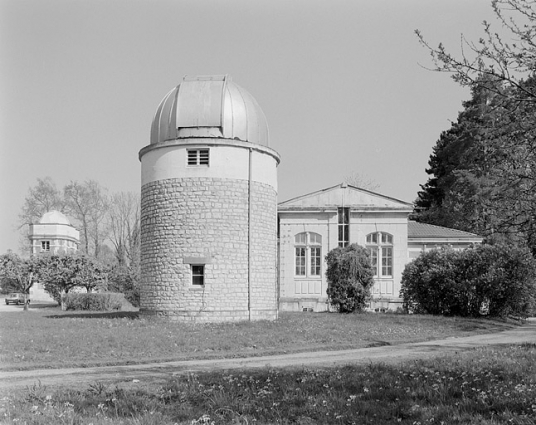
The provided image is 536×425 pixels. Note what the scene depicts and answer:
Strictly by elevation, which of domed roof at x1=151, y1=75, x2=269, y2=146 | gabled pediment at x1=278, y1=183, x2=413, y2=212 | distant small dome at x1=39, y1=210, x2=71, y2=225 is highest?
domed roof at x1=151, y1=75, x2=269, y2=146

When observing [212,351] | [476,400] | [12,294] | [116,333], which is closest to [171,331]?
[116,333]

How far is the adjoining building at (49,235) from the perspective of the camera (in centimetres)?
6450

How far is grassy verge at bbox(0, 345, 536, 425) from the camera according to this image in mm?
7125

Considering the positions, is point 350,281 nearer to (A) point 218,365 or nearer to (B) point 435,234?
(B) point 435,234

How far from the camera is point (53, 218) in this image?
64750 millimetres

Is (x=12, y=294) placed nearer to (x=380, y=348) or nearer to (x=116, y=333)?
(x=116, y=333)

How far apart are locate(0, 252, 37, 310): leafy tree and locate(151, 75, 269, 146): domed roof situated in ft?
90.8

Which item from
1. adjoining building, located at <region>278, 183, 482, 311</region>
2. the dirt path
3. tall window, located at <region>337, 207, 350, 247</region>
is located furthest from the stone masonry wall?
tall window, located at <region>337, 207, 350, 247</region>

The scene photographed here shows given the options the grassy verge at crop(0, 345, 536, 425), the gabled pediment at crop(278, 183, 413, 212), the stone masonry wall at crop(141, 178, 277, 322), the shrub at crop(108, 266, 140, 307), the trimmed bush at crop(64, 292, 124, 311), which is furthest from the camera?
the shrub at crop(108, 266, 140, 307)

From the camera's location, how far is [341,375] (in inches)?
396

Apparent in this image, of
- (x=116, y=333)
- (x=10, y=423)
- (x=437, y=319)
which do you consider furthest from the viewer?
(x=437, y=319)

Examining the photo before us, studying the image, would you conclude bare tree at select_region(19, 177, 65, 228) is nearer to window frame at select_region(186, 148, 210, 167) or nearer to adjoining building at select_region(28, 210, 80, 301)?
adjoining building at select_region(28, 210, 80, 301)

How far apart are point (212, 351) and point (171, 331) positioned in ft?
12.0

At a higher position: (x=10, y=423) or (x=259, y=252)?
(x=259, y=252)
